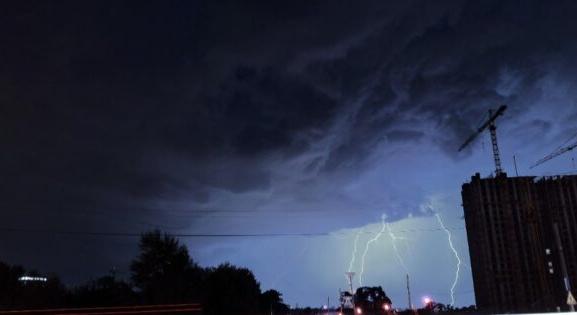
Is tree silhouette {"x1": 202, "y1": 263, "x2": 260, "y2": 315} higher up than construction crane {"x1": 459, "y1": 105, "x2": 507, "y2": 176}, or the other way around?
construction crane {"x1": 459, "y1": 105, "x2": 507, "y2": 176}

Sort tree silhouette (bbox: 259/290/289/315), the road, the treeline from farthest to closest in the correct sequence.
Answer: tree silhouette (bbox: 259/290/289/315)
the treeline
the road

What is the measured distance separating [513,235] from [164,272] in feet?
270

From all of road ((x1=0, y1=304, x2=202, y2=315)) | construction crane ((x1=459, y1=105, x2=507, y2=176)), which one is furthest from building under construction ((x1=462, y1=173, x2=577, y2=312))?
road ((x1=0, y1=304, x2=202, y2=315))

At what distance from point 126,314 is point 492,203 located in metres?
106

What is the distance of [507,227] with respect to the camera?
122m

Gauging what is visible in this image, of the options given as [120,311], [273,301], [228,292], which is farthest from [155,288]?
[273,301]

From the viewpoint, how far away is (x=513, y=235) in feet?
392

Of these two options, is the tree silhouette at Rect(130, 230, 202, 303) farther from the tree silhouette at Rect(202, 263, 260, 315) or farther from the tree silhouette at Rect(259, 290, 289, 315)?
the tree silhouette at Rect(259, 290, 289, 315)

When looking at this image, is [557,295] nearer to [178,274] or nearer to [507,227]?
[507,227]

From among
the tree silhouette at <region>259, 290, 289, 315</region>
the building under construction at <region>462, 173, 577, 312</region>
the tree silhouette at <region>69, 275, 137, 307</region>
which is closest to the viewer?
the tree silhouette at <region>69, 275, 137, 307</region>

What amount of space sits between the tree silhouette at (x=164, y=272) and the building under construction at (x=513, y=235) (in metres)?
65.8

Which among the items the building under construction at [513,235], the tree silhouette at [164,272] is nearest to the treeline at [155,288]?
the tree silhouette at [164,272]

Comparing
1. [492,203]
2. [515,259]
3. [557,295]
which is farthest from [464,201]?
[557,295]

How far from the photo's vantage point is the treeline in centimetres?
6625
